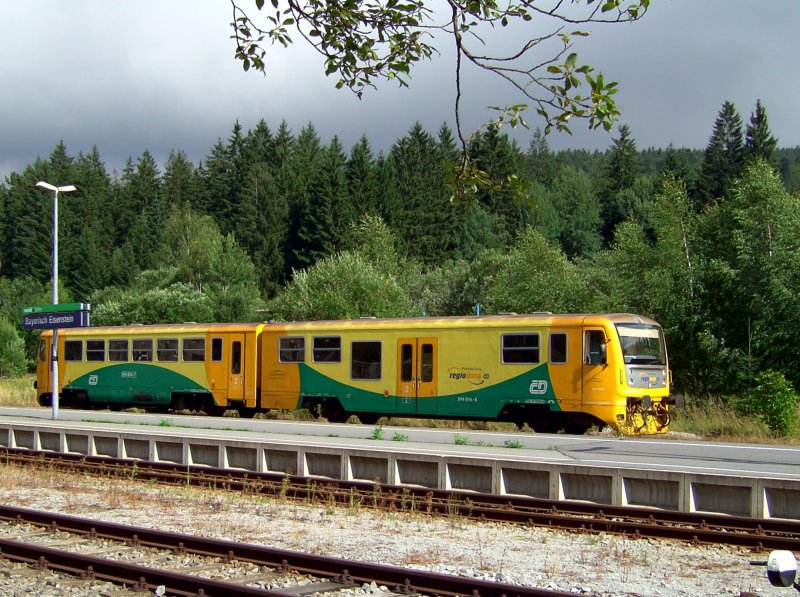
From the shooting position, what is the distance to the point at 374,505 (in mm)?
14125

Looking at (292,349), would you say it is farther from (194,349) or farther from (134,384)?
(134,384)

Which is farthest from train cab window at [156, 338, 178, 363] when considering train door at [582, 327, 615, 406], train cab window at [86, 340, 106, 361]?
train door at [582, 327, 615, 406]

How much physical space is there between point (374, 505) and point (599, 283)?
107 feet

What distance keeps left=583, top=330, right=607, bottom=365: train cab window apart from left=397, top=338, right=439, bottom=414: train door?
4.00m

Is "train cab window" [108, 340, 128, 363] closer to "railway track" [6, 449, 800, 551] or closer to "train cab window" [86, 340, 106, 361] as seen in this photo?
"train cab window" [86, 340, 106, 361]

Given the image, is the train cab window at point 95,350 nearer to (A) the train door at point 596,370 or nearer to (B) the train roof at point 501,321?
(B) the train roof at point 501,321

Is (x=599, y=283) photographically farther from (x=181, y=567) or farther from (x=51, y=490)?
(x=181, y=567)

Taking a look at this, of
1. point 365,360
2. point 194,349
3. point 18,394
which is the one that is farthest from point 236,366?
point 18,394

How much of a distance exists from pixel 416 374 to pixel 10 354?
135ft

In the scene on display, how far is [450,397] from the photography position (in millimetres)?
24234

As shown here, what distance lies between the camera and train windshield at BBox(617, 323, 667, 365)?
22547mm

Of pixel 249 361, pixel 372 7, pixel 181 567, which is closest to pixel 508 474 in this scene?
pixel 181 567

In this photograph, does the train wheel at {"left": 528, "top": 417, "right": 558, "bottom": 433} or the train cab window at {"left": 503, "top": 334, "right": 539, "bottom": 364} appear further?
the train wheel at {"left": 528, "top": 417, "right": 558, "bottom": 433}

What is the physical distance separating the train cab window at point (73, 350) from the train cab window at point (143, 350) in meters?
3.25
